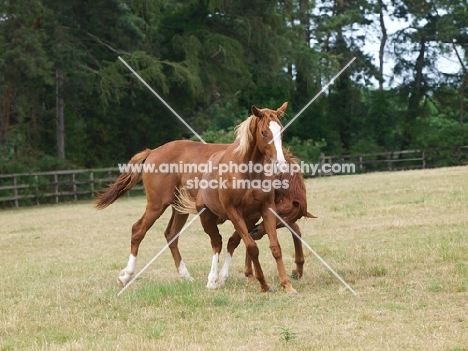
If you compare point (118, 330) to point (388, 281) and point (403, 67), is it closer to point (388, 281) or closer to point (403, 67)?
point (388, 281)

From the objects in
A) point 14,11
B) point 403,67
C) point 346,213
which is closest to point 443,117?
point 403,67

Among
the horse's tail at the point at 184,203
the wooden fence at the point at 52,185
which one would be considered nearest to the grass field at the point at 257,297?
the horse's tail at the point at 184,203

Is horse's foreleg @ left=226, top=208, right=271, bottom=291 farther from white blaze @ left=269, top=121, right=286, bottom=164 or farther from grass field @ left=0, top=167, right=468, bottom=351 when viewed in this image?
white blaze @ left=269, top=121, right=286, bottom=164

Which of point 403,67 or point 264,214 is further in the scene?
point 403,67

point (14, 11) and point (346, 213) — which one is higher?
point (14, 11)

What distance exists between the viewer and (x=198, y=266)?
11516 millimetres

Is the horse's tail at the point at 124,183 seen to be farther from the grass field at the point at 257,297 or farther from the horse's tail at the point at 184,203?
the grass field at the point at 257,297

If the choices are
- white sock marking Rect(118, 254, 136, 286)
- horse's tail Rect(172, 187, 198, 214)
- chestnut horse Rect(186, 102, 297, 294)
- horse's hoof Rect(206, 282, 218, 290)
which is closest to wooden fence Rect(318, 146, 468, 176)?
horse's tail Rect(172, 187, 198, 214)

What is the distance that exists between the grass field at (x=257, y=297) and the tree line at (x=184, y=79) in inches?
706

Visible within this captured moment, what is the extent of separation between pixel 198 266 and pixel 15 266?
3485 mm

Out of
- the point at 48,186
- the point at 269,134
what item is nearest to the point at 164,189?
the point at 269,134

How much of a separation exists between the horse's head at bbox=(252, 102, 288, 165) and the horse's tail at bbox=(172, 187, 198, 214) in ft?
5.28

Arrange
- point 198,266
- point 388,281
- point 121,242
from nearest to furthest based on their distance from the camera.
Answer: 1. point 388,281
2. point 198,266
3. point 121,242

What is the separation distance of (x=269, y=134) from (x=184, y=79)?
26475mm
